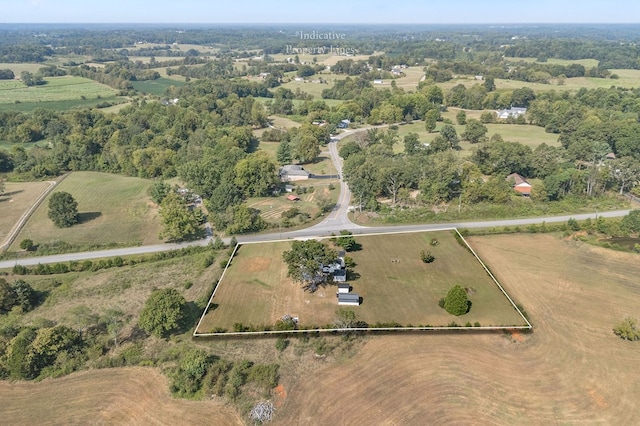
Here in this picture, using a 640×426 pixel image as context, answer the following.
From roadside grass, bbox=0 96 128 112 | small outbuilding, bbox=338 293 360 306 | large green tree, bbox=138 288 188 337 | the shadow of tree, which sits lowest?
the shadow of tree

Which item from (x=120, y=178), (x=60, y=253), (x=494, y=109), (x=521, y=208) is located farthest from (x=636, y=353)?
(x=494, y=109)

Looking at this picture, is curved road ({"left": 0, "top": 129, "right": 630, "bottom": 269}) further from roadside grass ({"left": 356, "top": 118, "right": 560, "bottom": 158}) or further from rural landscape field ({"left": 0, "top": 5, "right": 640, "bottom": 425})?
roadside grass ({"left": 356, "top": 118, "right": 560, "bottom": 158})

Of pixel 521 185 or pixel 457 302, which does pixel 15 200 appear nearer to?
pixel 457 302

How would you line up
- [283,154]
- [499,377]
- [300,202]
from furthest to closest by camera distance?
[283,154] → [300,202] → [499,377]

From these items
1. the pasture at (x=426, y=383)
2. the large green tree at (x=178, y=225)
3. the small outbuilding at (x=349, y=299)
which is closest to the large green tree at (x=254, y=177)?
the large green tree at (x=178, y=225)

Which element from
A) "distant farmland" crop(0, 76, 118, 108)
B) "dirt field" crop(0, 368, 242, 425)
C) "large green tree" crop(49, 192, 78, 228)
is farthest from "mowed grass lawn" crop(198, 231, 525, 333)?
"distant farmland" crop(0, 76, 118, 108)

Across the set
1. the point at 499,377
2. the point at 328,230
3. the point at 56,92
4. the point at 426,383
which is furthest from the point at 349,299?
the point at 56,92

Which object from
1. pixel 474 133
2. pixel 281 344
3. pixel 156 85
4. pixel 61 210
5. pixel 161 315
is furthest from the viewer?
pixel 156 85
